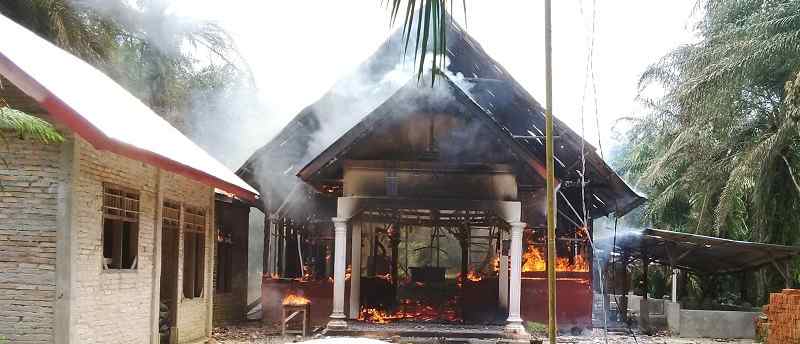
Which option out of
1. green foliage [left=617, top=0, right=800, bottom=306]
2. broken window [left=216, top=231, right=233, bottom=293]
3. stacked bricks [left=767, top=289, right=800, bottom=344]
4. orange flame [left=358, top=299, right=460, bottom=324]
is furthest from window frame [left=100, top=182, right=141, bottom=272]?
green foliage [left=617, top=0, right=800, bottom=306]

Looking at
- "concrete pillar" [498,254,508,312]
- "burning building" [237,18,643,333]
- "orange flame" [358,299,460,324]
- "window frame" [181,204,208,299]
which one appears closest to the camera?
"window frame" [181,204,208,299]

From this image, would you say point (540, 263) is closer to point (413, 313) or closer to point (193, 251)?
point (413, 313)

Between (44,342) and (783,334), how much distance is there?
12.2 m

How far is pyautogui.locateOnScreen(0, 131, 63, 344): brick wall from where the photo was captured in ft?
30.6

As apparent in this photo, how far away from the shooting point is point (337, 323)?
50.9 feet

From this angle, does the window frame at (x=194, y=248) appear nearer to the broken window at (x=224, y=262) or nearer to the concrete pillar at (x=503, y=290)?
the broken window at (x=224, y=262)

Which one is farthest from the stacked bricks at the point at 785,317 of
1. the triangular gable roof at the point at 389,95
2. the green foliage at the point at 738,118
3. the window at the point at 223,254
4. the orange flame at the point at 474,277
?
the window at the point at 223,254

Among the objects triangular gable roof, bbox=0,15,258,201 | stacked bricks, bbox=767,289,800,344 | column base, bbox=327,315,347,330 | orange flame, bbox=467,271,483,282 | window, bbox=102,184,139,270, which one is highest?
triangular gable roof, bbox=0,15,258,201

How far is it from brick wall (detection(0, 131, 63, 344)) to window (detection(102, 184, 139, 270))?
1108 mm

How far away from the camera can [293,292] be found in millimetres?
18984

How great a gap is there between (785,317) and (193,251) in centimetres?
1072

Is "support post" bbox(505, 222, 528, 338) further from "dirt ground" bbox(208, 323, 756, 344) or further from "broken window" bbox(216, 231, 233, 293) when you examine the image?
"broken window" bbox(216, 231, 233, 293)

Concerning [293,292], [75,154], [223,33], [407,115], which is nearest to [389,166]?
[407,115]

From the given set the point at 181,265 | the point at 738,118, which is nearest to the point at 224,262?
the point at 181,265
